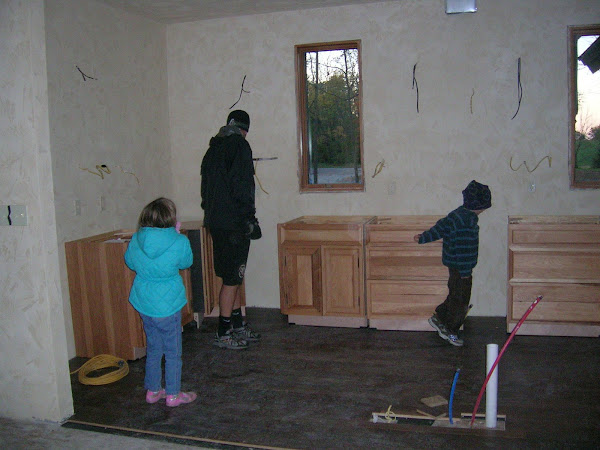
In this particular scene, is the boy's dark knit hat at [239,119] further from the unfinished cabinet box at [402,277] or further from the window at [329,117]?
the unfinished cabinet box at [402,277]

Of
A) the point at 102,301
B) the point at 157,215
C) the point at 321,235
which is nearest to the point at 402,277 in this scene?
the point at 321,235

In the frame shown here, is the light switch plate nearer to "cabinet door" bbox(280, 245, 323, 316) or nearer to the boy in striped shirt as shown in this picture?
the boy in striped shirt

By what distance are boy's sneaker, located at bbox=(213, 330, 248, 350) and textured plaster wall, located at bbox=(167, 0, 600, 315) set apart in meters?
1.08

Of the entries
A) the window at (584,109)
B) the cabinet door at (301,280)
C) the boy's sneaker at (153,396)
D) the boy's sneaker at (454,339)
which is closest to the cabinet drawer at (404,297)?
the boy's sneaker at (454,339)

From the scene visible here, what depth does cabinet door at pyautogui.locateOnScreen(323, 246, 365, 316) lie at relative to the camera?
407cm

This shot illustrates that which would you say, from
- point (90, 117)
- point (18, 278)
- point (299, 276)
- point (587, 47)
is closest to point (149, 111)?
point (90, 117)

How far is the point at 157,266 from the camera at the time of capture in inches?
107

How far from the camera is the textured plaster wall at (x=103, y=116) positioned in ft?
11.8

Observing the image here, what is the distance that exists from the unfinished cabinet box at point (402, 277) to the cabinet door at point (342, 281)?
0.26ft

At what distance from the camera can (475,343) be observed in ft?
12.2

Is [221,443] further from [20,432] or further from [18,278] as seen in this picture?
[18,278]

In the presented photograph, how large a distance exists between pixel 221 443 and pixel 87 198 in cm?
216

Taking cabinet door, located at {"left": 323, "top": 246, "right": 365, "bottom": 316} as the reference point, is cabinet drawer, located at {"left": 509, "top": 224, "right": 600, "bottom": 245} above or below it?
above

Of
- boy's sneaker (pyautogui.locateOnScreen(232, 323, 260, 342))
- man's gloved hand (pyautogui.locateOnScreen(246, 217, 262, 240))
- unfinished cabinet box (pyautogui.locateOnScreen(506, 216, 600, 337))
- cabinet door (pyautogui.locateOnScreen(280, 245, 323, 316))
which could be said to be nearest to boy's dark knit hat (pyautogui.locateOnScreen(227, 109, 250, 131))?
man's gloved hand (pyautogui.locateOnScreen(246, 217, 262, 240))
